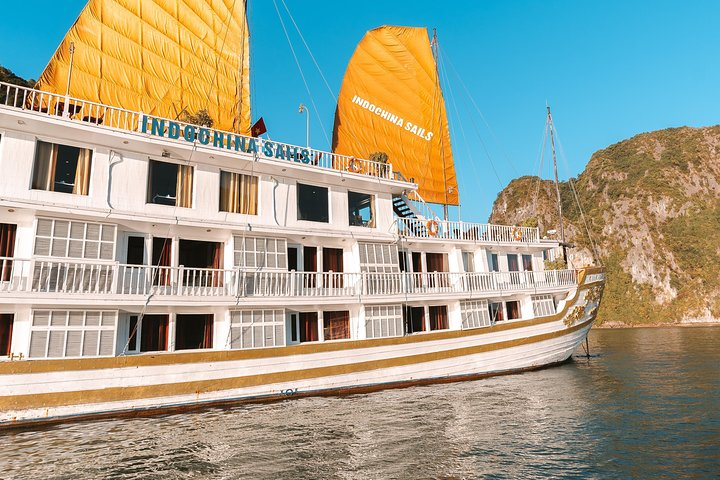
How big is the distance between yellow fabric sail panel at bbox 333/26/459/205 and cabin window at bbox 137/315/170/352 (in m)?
18.0

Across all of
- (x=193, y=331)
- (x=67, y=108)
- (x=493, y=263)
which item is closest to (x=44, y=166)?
(x=67, y=108)

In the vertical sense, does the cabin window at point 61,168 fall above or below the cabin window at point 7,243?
above

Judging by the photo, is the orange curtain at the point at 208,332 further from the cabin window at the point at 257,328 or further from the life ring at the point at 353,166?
the life ring at the point at 353,166

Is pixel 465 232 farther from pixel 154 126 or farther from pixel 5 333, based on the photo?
pixel 5 333

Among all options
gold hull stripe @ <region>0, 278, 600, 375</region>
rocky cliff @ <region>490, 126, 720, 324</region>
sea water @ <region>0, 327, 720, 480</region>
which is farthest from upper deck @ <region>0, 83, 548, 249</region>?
rocky cliff @ <region>490, 126, 720, 324</region>

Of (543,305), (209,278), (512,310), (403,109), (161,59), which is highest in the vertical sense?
(403,109)

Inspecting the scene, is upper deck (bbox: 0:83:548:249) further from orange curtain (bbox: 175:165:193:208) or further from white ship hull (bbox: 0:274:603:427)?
white ship hull (bbox: 0:274:603:427)

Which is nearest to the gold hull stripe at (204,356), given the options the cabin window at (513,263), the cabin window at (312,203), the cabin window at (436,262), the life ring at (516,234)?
the cabin window at (436,262)

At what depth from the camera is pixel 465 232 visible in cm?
2047

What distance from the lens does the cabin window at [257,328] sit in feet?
44.5

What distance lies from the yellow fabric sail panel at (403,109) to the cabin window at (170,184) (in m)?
15.7

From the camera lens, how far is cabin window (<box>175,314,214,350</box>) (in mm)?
13797

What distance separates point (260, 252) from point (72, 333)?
608 centimetres

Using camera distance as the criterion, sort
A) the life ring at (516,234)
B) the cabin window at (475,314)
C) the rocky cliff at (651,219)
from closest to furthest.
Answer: the cabin window at (475,314) < the life ring at (516,234) < the rocky cliff at (651,219)
